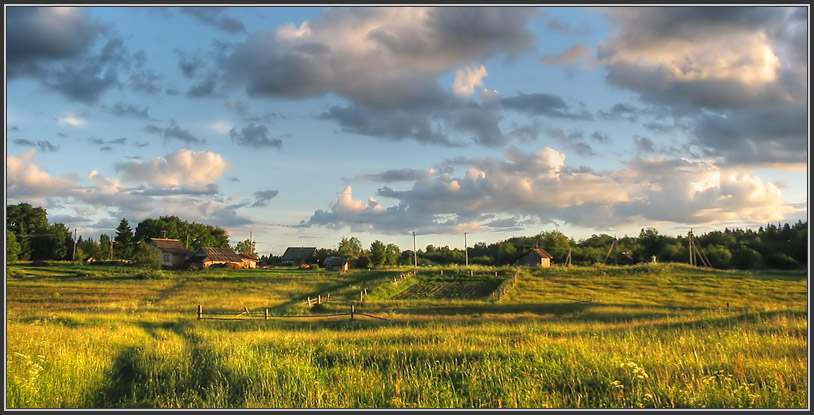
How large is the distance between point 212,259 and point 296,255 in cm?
4298

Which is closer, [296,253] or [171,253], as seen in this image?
[171,253]

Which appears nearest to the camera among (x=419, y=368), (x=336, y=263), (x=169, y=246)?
(x=419, y=368)

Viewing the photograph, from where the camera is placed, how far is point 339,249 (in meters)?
150

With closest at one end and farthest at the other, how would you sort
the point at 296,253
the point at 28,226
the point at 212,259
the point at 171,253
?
the point at 212,259 < the point at 171,253 < the point at 28,226 < the point at 296,253

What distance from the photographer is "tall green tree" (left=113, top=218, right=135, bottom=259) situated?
123m

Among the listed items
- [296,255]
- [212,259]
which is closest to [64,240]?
[212,259]

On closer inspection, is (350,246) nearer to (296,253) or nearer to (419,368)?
(296,253)

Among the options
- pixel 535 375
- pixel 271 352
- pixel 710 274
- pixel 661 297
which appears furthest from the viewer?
pixel 710 274

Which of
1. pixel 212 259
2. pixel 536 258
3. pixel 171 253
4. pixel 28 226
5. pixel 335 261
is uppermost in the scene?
pixel 28 226

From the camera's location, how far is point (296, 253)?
146750 millimetres

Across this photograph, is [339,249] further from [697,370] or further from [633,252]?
[697,370]

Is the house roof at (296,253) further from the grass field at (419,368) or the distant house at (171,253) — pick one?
the grass field at (419,368)

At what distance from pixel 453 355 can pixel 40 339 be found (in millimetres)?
12474

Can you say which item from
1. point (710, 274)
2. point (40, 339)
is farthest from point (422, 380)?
point (710, 274)
